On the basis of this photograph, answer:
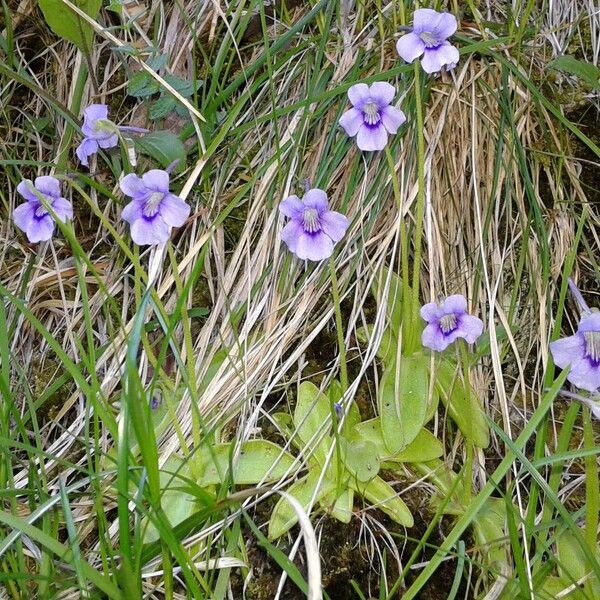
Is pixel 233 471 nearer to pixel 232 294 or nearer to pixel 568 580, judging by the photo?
pixel 232 294

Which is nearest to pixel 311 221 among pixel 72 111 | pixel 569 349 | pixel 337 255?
pixel 337 255

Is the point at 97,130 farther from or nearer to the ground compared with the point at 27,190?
farther from the ground

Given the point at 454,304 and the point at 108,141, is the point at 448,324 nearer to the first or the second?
the point at 454,304

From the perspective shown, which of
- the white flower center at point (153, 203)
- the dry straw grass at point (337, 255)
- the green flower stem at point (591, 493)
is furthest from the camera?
the dry straw grass at point (337, 255)

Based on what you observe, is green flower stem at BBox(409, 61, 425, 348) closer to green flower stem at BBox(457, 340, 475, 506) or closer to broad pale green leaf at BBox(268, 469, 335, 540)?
A: green flower stem at BBox(457, 340, 475, 506)

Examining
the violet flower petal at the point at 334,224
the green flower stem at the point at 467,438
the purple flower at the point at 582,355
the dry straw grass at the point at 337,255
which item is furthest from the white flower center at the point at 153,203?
the purple flower at the point at 582,355

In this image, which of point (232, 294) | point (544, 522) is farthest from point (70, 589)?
point (544, 522)

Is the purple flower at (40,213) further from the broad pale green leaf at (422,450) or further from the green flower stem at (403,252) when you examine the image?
the broad pale green leaf at (422,450)
